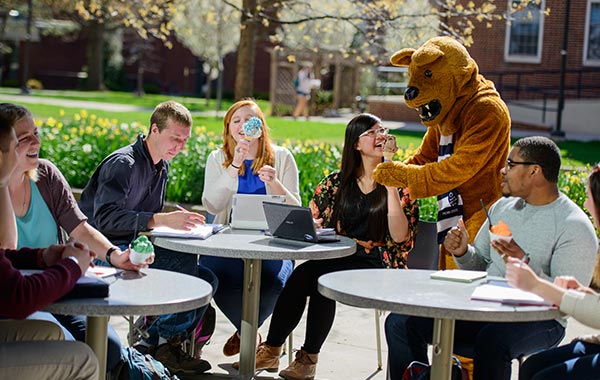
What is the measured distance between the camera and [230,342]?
5711 mm

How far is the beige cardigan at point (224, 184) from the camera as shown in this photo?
18.8 ft

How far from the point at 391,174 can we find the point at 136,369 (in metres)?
1.77

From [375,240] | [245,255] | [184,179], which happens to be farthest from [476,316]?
[184,179]

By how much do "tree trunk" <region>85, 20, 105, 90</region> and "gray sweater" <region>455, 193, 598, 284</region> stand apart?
3456cm

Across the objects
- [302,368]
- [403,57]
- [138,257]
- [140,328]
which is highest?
[403,57]

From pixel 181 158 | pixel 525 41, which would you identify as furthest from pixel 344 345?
pixel 525 41

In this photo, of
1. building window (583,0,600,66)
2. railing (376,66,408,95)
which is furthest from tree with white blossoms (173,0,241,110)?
building window (583,0,600,66)

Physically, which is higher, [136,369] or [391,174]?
[391,174]

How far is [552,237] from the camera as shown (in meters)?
4.07

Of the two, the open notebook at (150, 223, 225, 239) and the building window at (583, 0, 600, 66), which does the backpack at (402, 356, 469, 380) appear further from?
the building window at (583, 0, 600, 66)

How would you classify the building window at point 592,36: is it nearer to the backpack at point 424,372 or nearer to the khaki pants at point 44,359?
the backpack at point 424,372

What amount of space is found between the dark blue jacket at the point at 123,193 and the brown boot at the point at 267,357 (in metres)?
0.97

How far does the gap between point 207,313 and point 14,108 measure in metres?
2.02

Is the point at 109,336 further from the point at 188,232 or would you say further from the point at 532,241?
the point at 532,241
